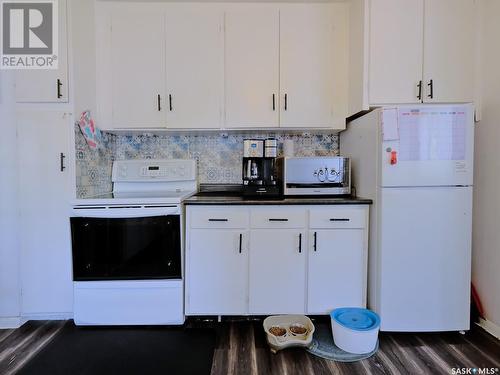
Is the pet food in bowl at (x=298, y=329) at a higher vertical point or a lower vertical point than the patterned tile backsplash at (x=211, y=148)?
lower

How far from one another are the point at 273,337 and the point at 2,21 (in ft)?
9.18

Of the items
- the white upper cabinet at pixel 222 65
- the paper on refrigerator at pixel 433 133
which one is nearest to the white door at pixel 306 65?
the white upper cabinet at pixel 222 65

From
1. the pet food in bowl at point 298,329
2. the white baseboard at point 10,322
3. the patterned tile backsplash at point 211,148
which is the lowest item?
the white baseboard at point 10,322

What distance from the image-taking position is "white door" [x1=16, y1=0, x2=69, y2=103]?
1858mm

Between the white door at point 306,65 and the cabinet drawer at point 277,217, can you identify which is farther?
the white door at point 306,65

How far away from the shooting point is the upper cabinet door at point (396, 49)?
1935 mm

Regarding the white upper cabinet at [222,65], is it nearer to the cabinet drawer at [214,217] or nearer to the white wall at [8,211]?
the white wall at [8,211]

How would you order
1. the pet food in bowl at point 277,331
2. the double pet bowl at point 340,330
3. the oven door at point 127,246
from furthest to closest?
the oven door at point 127,246 → the pet food in bowl at point 277,331 → the double pet bowl at point 340,330

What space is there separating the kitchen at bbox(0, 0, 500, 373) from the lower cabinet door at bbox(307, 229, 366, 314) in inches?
0.4

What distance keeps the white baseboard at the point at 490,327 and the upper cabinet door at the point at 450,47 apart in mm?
1561

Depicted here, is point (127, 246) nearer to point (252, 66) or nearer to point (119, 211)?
point (119, 211)

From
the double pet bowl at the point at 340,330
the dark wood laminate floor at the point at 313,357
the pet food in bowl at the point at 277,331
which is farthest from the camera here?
the pet food in bowl at the point at 277,331

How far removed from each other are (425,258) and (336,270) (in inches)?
22.3

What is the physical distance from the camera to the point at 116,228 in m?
1.84
